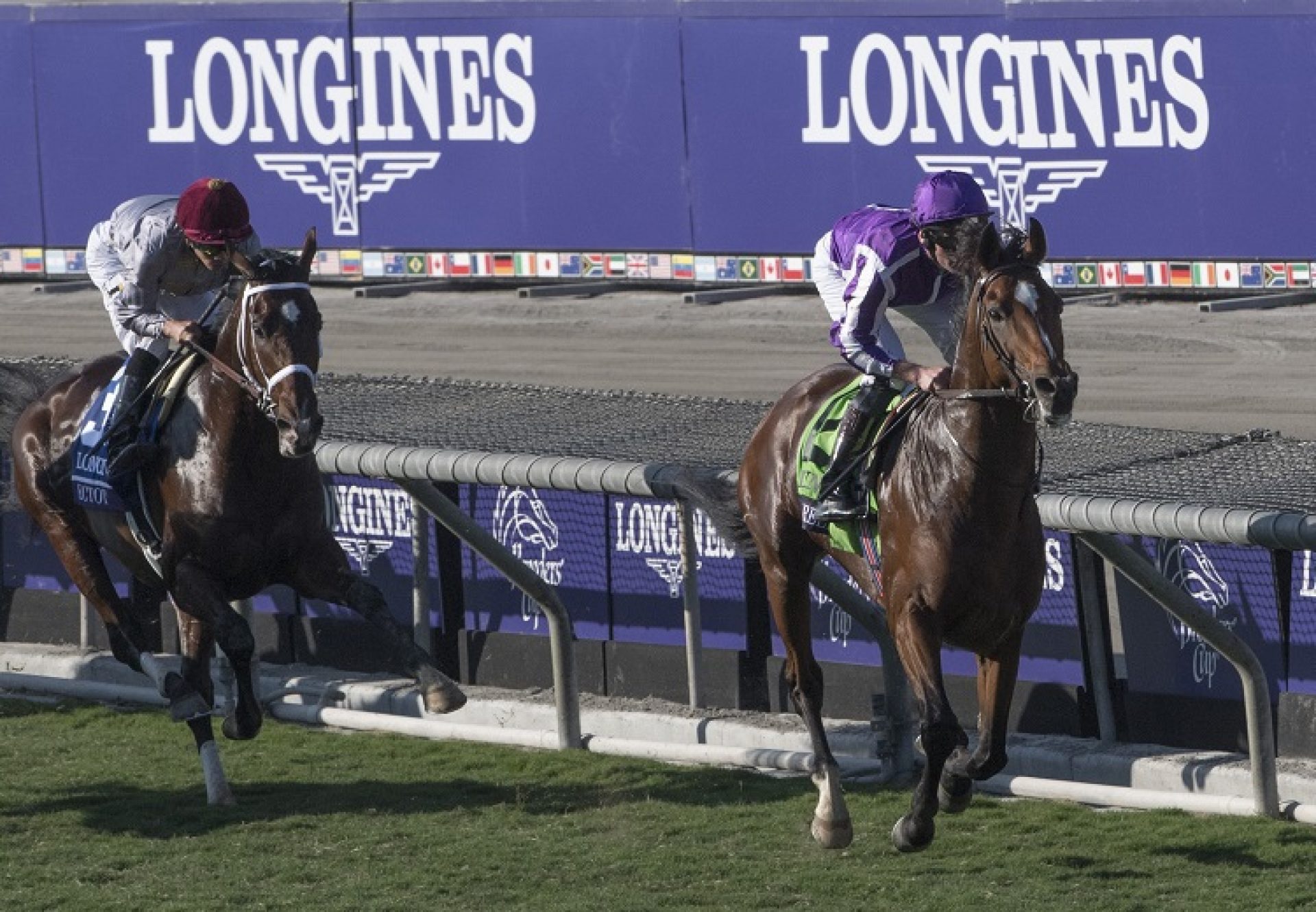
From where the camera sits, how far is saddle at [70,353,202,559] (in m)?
8.41

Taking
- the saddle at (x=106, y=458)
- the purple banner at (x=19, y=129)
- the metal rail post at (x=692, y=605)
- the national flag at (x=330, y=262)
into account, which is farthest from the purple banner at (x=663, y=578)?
the purple banner at (x=19, y=129)

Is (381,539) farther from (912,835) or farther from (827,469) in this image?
(912,835)

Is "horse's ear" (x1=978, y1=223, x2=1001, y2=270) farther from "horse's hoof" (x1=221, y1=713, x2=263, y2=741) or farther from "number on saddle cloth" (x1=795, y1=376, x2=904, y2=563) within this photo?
"horse's hoof" (x1=221, y1=713, x2=263, y2=741)

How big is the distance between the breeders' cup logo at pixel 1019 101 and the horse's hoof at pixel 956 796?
8618mm

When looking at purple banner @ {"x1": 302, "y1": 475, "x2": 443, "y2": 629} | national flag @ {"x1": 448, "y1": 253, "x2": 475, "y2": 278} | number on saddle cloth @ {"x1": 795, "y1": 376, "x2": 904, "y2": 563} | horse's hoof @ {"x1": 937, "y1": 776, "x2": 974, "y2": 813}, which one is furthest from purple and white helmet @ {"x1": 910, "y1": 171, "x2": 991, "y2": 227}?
national flag @ {"x1": 448, "y1": 253, "x2": 475, "y2": 278}

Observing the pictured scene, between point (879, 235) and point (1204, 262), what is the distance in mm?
8825

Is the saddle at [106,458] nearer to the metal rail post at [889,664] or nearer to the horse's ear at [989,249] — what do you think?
the metal rail post at [889,664]

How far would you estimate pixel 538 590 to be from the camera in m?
8.97

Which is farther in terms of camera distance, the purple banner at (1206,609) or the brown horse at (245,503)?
the purple banner at (1206,609)

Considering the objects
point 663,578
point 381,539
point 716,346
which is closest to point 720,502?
point 663,578

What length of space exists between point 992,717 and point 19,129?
14812 mm

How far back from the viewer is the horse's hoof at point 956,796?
720 cm

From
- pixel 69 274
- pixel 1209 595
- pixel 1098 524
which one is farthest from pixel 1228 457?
pixel 69 274

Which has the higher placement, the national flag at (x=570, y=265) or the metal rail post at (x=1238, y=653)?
the national flag at (x=570, y=265)
